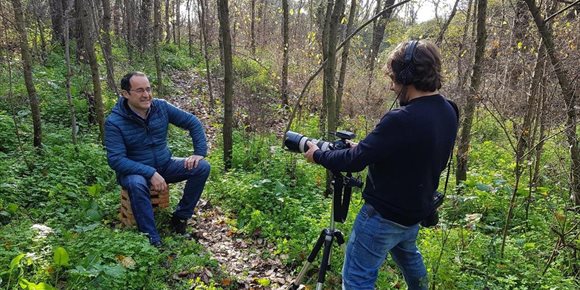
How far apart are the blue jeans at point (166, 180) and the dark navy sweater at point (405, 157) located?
2322 millimetres

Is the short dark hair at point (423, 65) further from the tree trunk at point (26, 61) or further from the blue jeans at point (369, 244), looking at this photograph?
the tree trunk at point (26, 61)

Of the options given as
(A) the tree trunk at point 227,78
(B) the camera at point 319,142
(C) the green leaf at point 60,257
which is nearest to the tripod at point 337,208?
(B) the camera at point 319,142

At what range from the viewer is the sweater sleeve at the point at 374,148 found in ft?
6.87

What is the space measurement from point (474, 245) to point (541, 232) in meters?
1.08

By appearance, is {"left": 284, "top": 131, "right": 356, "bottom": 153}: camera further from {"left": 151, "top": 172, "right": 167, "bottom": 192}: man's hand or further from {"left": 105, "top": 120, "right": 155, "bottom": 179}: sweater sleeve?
{"left": 105, "top": 120, "right": 155, "bottom": 179}: sweater sleeve

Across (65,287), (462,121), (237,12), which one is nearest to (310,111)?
(462,121)

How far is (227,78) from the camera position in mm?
6191

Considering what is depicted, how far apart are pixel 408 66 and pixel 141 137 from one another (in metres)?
3.16

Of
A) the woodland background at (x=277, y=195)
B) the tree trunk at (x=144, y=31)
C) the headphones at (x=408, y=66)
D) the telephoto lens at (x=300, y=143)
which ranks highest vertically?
the tree trunk at (x=144, y=31)

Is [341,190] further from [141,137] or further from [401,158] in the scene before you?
[141,137]

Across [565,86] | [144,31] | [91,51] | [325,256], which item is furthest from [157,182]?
[144,31]

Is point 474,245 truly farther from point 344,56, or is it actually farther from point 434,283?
point 344,56

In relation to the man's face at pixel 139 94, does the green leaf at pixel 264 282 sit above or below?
below

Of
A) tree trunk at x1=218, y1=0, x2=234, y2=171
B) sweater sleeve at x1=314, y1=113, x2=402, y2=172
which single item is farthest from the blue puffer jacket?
sweater sleeve at x1=314, y1=113, x2=402, y2=172
